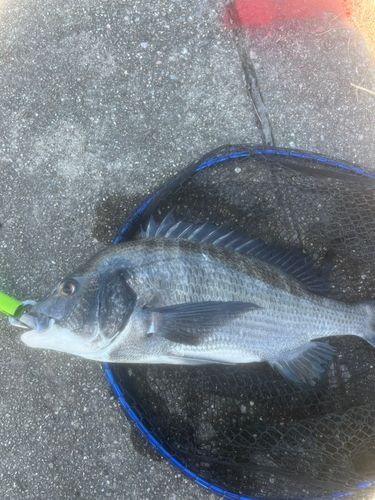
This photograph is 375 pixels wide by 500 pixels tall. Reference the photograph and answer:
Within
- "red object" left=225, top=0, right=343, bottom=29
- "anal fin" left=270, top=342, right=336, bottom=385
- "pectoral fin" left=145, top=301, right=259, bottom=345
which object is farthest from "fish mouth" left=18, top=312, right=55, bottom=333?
"red object" left=225, top=0, right=343, bottom=29

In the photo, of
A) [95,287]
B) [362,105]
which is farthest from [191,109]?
[95,287]

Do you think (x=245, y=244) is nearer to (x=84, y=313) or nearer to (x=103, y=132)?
(x=84, y=313)

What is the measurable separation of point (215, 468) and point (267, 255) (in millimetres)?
1663

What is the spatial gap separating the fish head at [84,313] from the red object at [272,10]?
97.7 inches

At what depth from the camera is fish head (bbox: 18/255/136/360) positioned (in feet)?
6.15

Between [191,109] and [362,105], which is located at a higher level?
[191,109]

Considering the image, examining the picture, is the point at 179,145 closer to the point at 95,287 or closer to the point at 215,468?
the point at 95,287

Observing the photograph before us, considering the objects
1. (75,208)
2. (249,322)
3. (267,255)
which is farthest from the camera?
(75,208)

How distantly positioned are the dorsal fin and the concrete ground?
543mm

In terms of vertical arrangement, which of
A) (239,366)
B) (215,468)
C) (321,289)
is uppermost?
(321,289)

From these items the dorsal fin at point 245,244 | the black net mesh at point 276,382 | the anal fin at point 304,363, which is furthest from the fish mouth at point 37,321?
the anal fin at point 304,363

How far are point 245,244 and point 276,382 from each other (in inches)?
44.1

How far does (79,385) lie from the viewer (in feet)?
8.53

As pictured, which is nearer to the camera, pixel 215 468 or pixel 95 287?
pixel 95 287
